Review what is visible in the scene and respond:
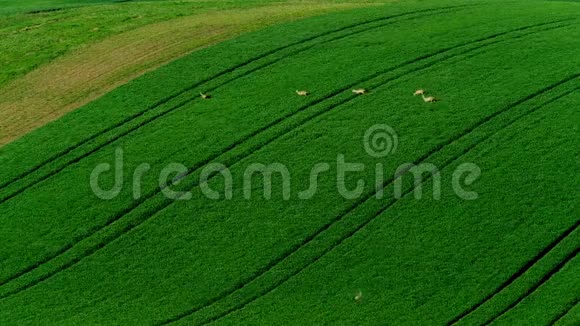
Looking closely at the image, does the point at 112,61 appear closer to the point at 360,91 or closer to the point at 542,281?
the point at 360,91

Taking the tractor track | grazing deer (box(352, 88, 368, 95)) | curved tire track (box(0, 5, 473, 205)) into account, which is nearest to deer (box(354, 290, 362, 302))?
the tractor track

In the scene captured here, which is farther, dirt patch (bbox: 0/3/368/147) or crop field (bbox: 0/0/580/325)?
dirt patch (bbox: 0/3/368/147)

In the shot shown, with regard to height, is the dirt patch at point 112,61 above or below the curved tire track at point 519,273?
above

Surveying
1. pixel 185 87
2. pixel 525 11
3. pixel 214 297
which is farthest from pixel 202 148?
pixel 525 11

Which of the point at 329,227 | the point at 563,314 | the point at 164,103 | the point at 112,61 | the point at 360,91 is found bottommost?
the point at 563,314

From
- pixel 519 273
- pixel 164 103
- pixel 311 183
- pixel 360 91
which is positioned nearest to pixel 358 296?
pixel 519 273

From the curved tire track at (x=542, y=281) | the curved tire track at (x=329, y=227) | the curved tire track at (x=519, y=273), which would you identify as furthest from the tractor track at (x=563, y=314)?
the curved tire track at (x=329, y=227)

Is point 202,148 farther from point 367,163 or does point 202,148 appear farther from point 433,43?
point 433,43

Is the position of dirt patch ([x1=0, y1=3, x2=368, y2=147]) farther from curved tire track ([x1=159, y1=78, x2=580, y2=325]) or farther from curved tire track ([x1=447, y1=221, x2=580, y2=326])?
curved tire track ([x1=447, y1=221, x2=580, y2=326])

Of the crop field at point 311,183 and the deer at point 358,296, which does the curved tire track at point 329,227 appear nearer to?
the crop field at point 311,183
